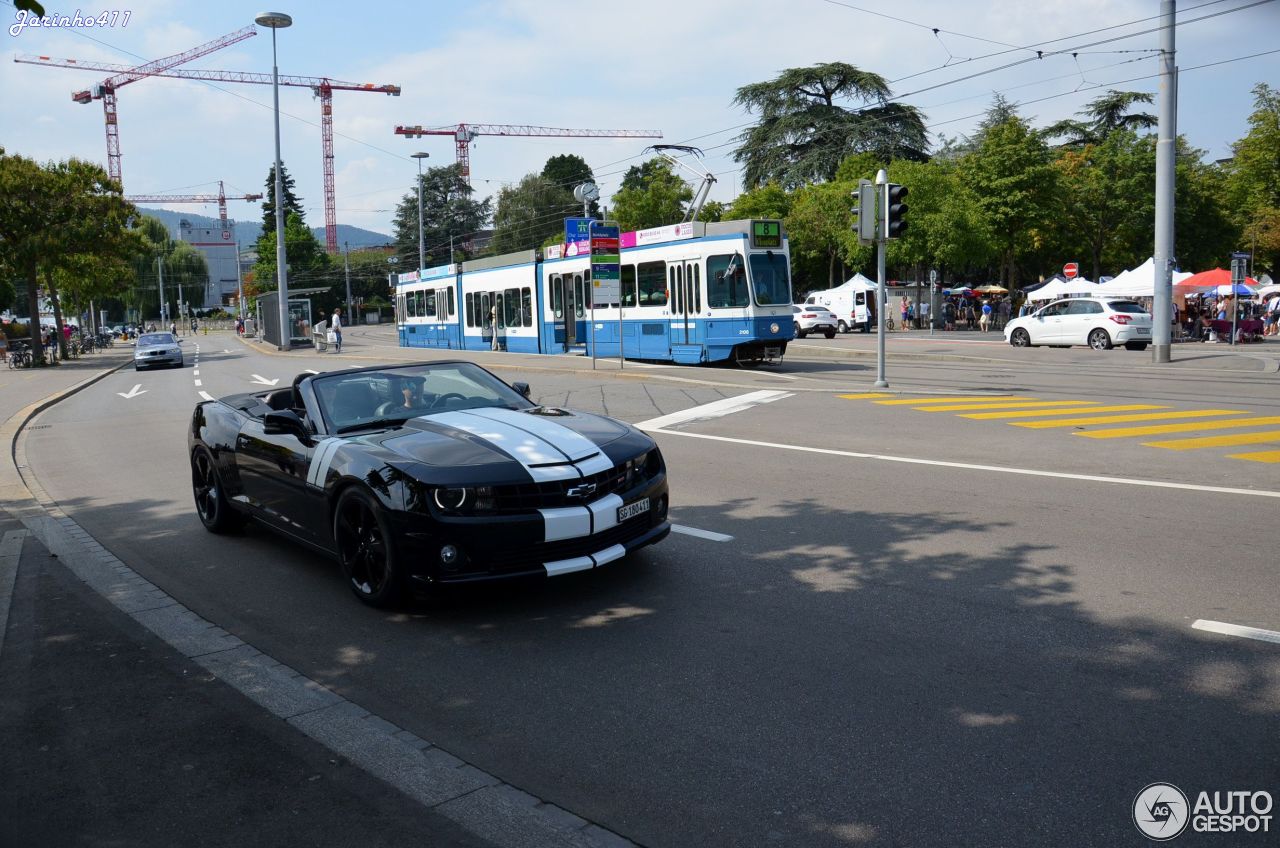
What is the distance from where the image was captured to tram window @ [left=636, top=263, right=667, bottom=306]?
2435cm

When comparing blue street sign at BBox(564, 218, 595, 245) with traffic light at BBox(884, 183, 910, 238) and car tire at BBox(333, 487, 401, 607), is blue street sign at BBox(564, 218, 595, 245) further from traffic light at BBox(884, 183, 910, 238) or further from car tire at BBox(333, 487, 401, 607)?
car tire at BBox(333, 487, 401, 607)

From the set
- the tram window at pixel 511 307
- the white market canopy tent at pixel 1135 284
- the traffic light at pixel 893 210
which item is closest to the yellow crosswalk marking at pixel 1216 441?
the traffic light at pixel 893 210

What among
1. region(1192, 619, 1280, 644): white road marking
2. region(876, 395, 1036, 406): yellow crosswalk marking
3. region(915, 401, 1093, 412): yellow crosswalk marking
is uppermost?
region(876, 395, 1036, 406): yellow crosswalk marking

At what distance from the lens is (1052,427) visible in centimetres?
1183

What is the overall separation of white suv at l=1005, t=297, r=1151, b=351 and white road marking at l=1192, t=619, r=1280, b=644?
2678 centimetres

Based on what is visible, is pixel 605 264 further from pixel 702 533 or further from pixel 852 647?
pixel 852 647

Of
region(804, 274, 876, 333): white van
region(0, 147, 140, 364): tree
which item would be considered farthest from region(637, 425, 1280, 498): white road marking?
region(804, 274, 876, 333): white van

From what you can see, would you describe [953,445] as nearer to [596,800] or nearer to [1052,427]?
[1052,427]

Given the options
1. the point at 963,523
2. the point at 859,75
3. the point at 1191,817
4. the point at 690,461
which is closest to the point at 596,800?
the point at 1191,817

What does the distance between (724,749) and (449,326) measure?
36110 millimetres

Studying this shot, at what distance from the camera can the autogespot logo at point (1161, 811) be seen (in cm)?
308

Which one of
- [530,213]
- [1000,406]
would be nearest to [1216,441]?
[1000,406]

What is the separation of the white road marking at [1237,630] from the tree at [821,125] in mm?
55687

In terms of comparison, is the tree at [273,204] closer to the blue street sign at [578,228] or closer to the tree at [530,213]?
the tree at [530,213]
